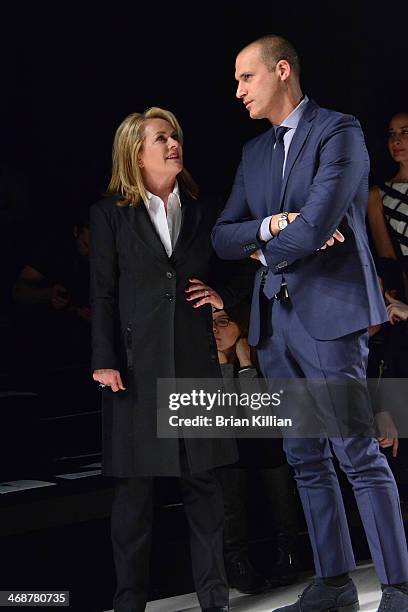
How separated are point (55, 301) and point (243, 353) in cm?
88

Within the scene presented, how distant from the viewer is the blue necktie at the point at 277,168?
3045 millimetres

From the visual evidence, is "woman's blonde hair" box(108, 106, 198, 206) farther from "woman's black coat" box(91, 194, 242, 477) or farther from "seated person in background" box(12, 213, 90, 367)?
"seated person in background" box(12, 213, 90, 367)

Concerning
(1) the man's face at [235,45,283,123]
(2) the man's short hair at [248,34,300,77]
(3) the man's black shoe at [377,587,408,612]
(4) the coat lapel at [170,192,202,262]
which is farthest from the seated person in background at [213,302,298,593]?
(2) the man's short hair at [248,34,300,77]

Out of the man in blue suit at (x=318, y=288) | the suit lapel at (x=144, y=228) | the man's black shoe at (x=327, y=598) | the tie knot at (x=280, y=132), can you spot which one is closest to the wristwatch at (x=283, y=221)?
the man in blue suit at (x=318, y=288)

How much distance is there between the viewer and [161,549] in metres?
3.55

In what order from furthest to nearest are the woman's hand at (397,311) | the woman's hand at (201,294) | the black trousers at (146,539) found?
the woman's hand at (397,311) < the woman's hand at (201,294) < the black trousers at (146,539)

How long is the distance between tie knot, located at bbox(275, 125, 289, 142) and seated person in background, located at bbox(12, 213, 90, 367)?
129 centimetres

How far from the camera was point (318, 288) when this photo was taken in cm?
293

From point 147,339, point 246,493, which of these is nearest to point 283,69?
point 147,339

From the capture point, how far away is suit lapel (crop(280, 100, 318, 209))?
2.98 m

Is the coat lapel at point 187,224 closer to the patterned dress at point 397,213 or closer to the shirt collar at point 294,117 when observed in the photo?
the shirt collar at point 294,117

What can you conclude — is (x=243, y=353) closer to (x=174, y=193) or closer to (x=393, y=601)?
(x=174, y=193)

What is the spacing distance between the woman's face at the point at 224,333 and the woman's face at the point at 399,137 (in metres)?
0.95

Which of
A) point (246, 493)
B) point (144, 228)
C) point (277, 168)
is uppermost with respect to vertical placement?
point (277, 168)
